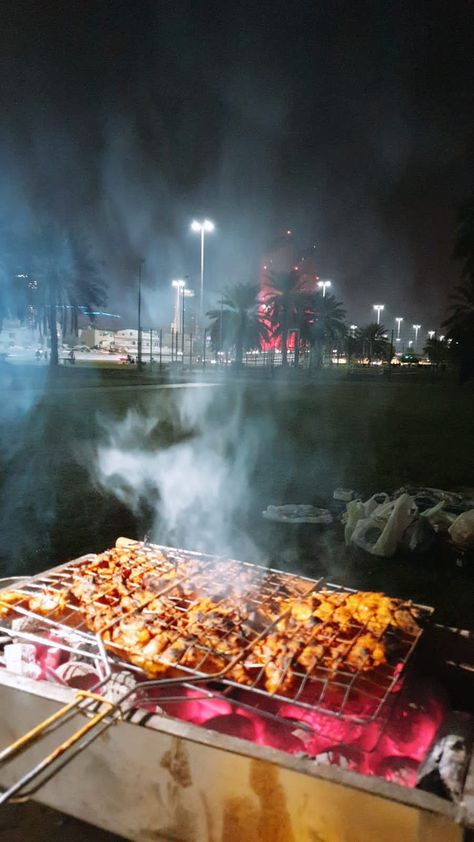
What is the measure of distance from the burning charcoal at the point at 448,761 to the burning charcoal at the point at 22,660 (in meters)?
1.77

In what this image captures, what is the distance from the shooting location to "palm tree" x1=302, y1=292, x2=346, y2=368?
66.9 meters

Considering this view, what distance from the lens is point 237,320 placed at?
2463 inches

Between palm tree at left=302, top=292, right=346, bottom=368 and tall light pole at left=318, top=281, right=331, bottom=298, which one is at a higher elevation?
tall light pole at left=318, top=281, right=331, bottom=298

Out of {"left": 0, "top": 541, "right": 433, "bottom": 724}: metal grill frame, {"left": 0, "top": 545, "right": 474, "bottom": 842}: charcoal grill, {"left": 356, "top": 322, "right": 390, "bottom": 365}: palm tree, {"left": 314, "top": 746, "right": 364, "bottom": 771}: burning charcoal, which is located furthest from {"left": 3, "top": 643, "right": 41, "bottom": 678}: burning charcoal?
{"left": 356, "top": 322, "right": 390, "bottom": 365}: palm tree

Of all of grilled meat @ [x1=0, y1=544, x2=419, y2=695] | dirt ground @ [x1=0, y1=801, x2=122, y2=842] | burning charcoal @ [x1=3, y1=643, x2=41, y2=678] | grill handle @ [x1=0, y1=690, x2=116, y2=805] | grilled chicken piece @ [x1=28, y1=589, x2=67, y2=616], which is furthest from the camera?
grilled chicken piece @ [x1=28, y1=589, x2=67, y2=616]

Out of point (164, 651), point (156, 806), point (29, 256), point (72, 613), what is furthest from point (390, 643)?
point (29, 256)

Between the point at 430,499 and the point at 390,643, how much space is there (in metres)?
4.50

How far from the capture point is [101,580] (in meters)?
3.52

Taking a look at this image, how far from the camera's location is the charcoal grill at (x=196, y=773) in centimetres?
197

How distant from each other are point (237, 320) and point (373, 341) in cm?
3187

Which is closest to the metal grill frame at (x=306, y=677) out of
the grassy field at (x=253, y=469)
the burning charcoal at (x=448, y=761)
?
the burning charcoal at (x=448, y=761)

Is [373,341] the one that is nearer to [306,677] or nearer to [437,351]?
[437,351]

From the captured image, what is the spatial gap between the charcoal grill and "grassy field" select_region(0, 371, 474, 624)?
269cm

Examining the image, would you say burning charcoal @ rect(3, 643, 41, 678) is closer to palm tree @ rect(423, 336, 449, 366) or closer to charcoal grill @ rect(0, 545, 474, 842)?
charcoal grill @ rect(0, 545, 474, 842)
